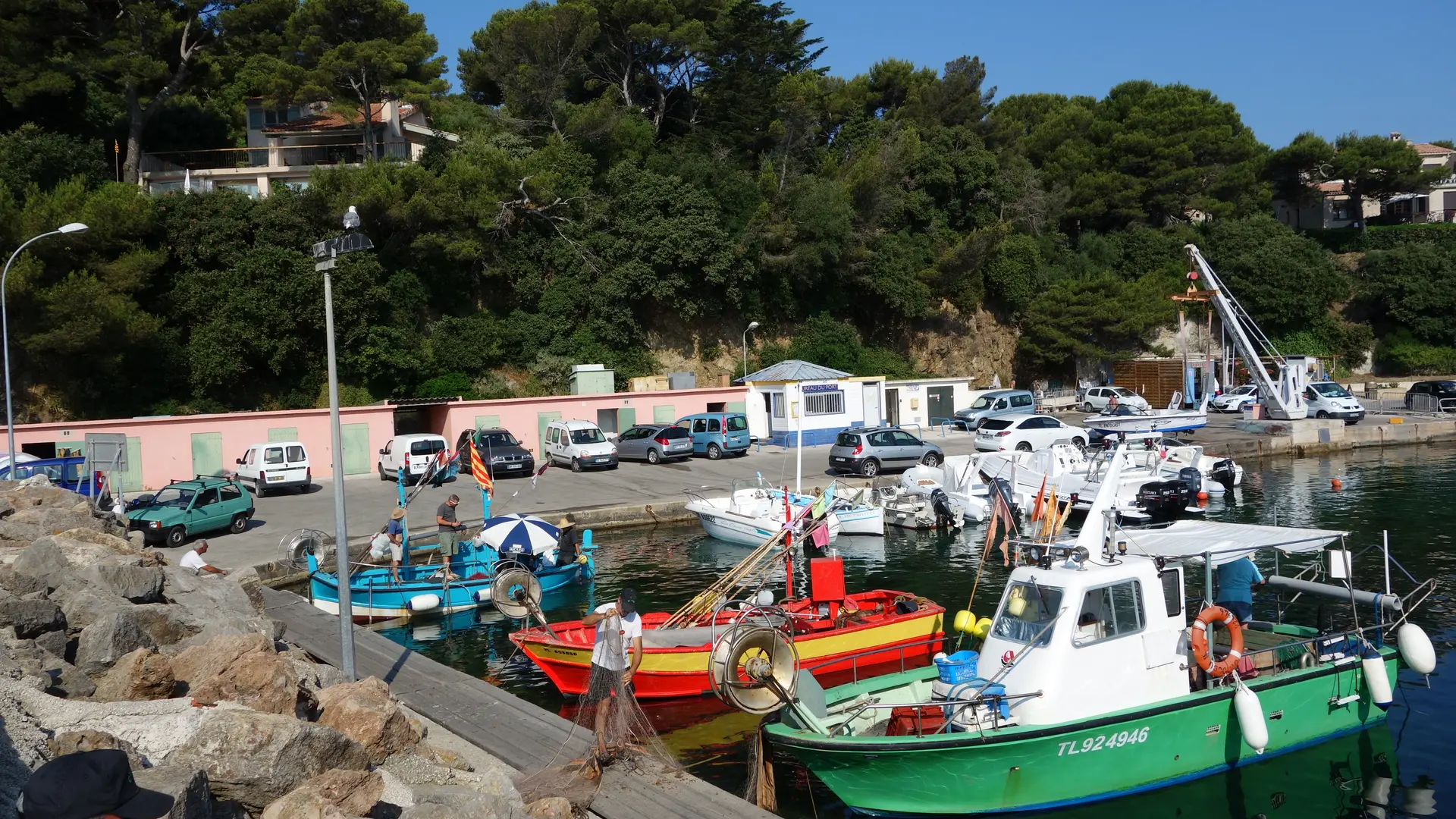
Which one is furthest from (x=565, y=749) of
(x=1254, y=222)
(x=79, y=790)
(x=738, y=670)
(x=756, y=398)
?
(x=1254, y=222)

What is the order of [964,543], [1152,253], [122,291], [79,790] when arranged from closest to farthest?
[79,790] → [964,543] → [122,291] → [1152,253]

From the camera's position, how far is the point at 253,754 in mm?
8039

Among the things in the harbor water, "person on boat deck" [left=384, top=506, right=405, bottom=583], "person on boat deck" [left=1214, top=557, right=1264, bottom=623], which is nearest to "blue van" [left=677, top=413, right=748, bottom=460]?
the harbor water

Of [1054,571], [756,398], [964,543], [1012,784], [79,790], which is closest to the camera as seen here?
[79,790]

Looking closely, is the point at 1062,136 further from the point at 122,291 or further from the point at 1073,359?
the point at 122,291

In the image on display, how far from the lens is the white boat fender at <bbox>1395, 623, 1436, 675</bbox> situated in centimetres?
1279

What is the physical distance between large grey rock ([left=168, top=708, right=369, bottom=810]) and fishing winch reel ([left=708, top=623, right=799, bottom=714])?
432 cm

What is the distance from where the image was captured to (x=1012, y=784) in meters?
11.3

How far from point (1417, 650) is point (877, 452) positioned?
2196 centimetres

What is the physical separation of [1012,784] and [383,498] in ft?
79.5

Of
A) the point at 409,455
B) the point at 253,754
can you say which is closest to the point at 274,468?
the point at 409,455

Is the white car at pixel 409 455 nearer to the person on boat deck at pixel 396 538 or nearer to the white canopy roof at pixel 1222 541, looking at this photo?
the person on boat deck at pixel 396 538

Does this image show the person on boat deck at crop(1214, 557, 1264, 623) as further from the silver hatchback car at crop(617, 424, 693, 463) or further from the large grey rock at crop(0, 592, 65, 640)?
the silver hatchback car at crop(617, 424, 693, 463)

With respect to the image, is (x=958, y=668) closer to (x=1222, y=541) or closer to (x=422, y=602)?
(x=1222, y=541)
